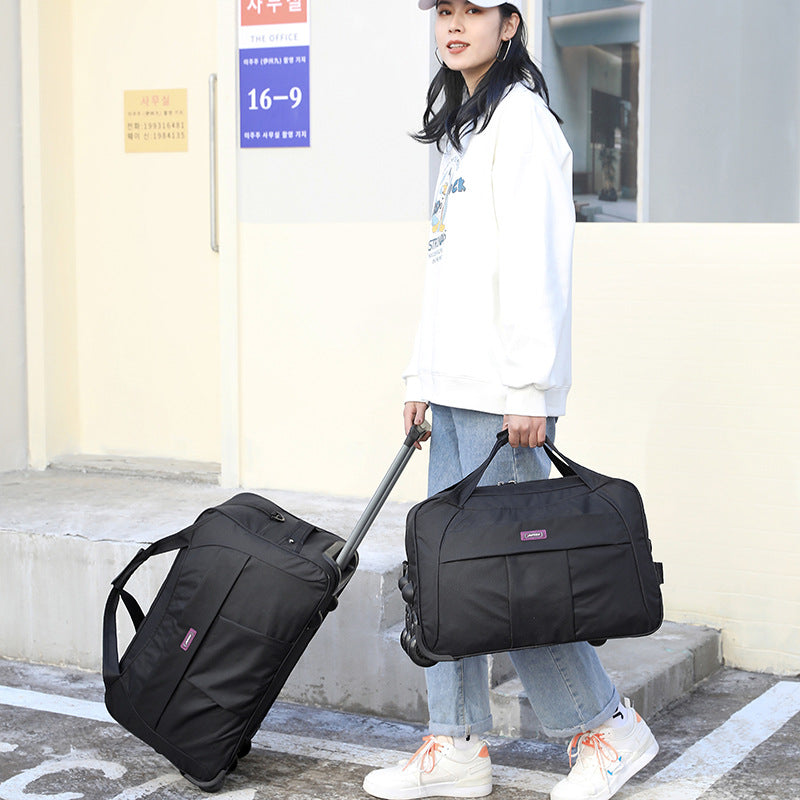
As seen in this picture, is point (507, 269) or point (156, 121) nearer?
point (507, 269)

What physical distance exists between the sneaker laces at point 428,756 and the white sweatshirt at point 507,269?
0.84 meters

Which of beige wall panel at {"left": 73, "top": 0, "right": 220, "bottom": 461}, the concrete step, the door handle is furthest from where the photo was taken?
beige wall panel at {"left": 73, "top": 0, "right": 220, "bottom": 461}

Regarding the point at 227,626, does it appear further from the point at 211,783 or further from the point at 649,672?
the point at 649,672

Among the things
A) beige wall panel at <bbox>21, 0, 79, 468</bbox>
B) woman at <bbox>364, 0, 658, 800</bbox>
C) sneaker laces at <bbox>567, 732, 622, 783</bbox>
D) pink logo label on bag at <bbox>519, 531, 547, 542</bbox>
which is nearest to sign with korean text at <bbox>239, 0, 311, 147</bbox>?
beige wall panel at <bbox>21, 0, 79, 468</bbox>

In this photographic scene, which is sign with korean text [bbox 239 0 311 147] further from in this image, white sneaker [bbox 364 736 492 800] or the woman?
white sneaker [bbox 364 736 492 800]

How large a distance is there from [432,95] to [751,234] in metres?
1.43

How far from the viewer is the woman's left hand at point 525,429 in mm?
2902

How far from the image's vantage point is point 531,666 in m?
3.08

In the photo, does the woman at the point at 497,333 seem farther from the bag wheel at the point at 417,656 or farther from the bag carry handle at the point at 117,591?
the bag carry handle at the point at 117,591

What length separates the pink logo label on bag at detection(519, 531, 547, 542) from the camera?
288cm

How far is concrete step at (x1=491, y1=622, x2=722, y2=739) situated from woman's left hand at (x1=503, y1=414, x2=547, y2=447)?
1.04 m

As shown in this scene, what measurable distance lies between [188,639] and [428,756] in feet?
2.13

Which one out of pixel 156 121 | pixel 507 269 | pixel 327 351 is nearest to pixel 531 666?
pixel 507 269

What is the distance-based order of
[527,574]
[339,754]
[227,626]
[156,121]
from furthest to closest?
[156,121], [339,754], [227,626], [527,574]
